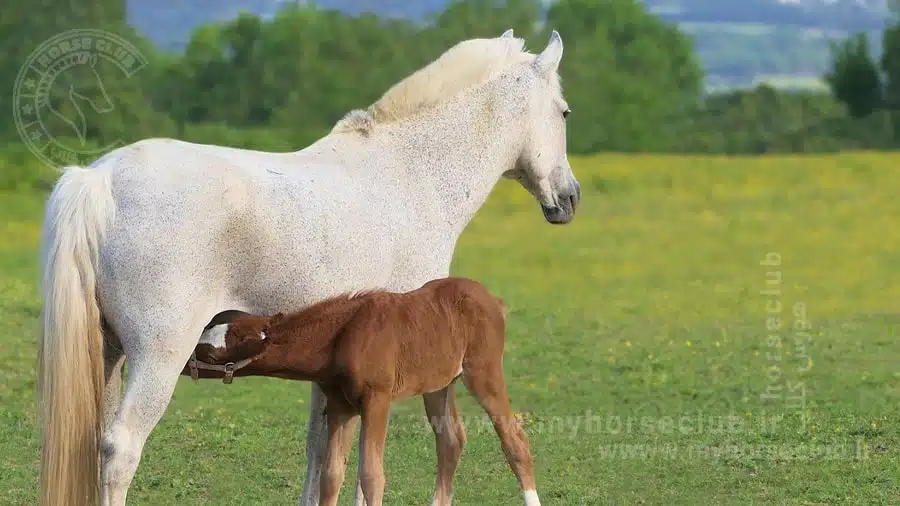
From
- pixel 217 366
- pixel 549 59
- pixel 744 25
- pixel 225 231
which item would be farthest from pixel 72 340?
pixel 744 25

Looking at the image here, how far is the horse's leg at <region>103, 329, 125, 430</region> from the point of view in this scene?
525 cm

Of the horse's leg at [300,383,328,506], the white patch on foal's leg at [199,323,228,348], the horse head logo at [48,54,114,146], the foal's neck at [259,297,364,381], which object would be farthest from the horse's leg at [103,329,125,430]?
the horse head logo at [48,54,114,146]

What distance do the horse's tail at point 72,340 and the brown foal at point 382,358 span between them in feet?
1.36

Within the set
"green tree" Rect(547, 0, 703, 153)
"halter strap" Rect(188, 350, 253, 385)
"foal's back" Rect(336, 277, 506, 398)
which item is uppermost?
"green tree" Rect(547, 0, 703, 153)

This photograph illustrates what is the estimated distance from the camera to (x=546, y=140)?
658cm

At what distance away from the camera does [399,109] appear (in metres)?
6.21

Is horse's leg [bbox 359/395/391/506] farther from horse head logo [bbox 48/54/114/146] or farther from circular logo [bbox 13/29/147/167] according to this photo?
horse head logo [bbox 48/54/114/146]

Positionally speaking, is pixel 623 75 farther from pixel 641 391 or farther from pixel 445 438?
pixel 445 438

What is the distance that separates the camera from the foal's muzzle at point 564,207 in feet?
22.2

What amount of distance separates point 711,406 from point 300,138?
23.9m

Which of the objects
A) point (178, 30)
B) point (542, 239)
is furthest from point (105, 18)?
point (178, 30)

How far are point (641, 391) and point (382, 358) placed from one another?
201 inches

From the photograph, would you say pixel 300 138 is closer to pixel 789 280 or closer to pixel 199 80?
pixel 199 80

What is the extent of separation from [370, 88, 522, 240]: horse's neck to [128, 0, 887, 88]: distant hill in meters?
71.6
